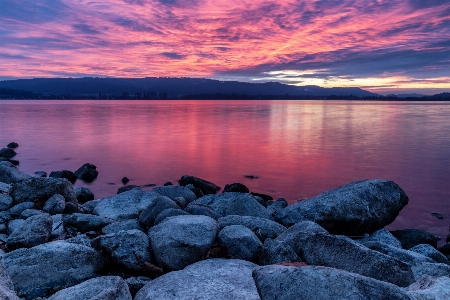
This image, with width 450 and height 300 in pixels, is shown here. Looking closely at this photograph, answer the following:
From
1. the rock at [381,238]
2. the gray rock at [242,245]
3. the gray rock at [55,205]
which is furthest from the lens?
the rock at [381,238]

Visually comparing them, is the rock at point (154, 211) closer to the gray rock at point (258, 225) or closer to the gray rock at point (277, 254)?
the gray rock at point (258, 225)

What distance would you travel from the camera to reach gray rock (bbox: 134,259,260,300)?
4.17 meters

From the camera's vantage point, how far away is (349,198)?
8883mm

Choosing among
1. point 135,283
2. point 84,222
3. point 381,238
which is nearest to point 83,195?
point 84,222

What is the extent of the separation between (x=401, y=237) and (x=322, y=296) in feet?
23.3

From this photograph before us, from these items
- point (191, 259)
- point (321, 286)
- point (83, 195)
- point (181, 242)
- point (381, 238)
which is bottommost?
point (83, 195)

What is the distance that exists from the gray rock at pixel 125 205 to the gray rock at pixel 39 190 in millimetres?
925

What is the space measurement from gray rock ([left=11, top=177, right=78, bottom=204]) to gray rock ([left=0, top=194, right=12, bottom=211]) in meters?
0.12

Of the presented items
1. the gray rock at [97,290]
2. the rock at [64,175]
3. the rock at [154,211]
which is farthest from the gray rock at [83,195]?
the gray rock at [97,290]

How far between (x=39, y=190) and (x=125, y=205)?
2070 mm

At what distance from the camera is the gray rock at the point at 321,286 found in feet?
10.9

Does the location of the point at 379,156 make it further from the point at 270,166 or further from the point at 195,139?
the point at 195,139

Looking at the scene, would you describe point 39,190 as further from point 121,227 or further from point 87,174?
point 87,174

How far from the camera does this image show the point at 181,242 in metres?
5.24
